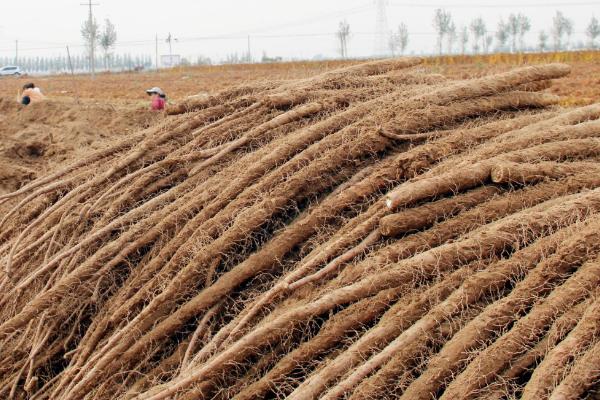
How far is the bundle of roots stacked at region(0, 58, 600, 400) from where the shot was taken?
8.89ft

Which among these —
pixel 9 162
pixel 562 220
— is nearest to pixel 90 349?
pixel 562 220

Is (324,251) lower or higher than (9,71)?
lower

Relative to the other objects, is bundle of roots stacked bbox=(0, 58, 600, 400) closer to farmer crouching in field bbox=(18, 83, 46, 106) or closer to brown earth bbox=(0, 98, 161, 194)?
brown earth bbox=(0, 98, 161, 194)

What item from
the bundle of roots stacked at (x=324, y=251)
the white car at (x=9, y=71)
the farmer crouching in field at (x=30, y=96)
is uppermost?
the white car at (x=9, y=71)

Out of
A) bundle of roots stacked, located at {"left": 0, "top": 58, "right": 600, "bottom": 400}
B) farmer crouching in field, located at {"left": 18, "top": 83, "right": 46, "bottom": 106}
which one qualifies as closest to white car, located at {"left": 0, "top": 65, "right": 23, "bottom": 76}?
farmer crouching in field, located at {"left": 18, "top": 83, "right": 46, "bottom": 106}

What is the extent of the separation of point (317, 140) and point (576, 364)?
245 cm

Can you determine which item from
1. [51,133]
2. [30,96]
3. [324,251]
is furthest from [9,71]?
[324,251]

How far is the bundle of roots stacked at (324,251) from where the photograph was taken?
271 cm

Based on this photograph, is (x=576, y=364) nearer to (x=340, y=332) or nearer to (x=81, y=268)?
(x=340, y=332)

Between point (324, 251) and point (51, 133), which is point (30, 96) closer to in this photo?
point (51, 133)

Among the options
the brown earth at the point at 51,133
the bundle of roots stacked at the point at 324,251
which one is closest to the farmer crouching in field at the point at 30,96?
the brown earth at the point at 51,133

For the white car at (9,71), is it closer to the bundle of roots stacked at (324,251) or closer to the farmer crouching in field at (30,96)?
the farmer crouching in field at (30,96)

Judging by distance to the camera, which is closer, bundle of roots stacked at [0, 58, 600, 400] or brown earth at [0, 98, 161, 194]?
bundle of roots stacked at [0, 58, 600, 400]

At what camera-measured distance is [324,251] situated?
11.2 feet
